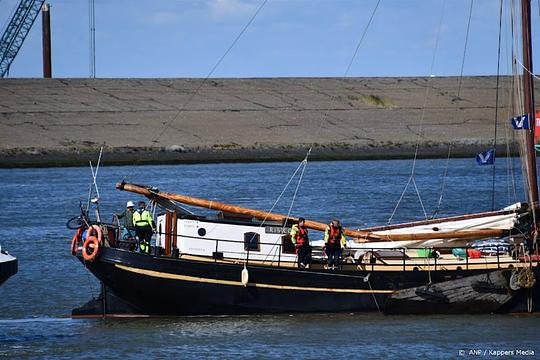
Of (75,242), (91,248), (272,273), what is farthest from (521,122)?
(75,242)

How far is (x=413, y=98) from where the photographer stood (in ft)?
366

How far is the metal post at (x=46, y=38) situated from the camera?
114m

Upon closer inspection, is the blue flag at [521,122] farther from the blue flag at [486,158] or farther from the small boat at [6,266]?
the small boat at [6,266]

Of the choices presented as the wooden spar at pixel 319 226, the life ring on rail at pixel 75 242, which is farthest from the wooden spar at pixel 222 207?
the life ring on rail at pixel 75 242

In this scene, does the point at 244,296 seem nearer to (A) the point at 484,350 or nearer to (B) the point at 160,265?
(B) the point at 160,265

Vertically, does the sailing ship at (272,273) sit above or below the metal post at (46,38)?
below

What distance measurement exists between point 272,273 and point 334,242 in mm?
1534

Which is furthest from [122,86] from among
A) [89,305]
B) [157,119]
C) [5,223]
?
[89,305]

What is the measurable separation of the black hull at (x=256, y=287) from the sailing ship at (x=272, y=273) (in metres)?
0.02

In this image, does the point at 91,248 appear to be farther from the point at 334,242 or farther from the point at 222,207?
the point at 334,242

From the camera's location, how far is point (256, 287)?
27562mm

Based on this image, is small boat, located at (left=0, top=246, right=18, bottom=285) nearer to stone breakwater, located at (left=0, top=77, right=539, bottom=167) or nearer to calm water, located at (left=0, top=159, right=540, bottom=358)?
calm water, located at (left=0, top=159, right=540, bottom=358)

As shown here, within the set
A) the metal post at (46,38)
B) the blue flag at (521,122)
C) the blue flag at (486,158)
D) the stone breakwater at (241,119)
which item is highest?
the metal post at (46,38)

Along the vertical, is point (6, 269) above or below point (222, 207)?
below
